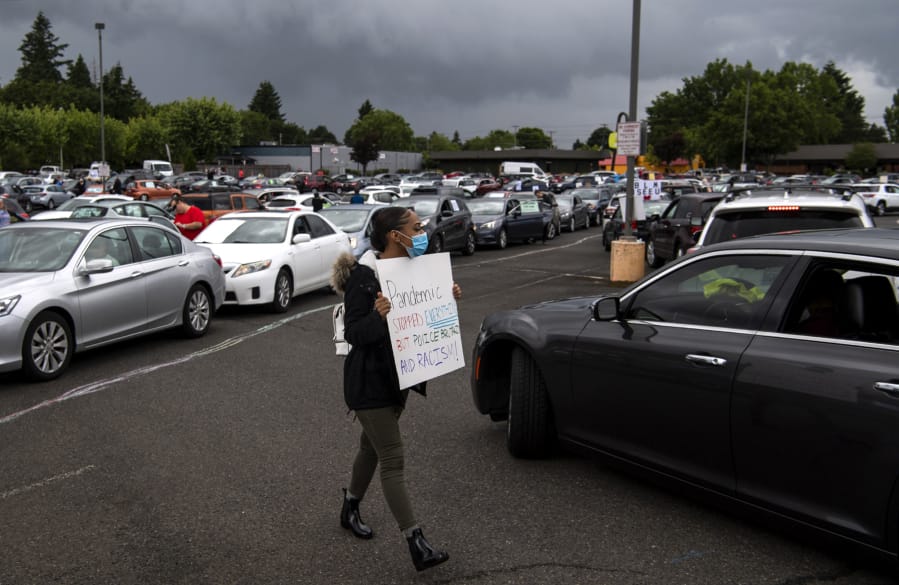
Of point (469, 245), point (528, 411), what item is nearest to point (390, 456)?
point (528, 411)

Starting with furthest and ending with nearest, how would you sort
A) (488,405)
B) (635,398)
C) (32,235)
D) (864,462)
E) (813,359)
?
(32,235)
(488,405)
(635,398)
(813,359)
(864,462)

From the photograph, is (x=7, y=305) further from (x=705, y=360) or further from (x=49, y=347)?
(x=705, y=360)

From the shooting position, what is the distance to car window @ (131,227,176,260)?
10195mm

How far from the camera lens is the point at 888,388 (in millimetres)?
3727

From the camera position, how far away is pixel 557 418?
17.9 feet

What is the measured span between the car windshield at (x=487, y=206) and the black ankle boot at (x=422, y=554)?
21880mm

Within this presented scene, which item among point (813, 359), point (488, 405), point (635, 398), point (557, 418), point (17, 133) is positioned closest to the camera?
point (813, 359)

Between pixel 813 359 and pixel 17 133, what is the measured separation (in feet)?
294

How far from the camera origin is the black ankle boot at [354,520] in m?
4.59

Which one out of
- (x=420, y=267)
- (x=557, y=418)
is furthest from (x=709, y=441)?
(x=420, y=267)

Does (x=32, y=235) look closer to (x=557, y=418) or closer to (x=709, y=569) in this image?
(x=557, y=418)

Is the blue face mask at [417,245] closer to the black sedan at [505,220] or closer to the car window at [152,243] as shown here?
the car window at [152,243]

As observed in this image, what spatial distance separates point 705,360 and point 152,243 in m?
7.86

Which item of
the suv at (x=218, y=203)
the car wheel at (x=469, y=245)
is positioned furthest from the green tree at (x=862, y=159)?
the suv at (x=218, y=203)
